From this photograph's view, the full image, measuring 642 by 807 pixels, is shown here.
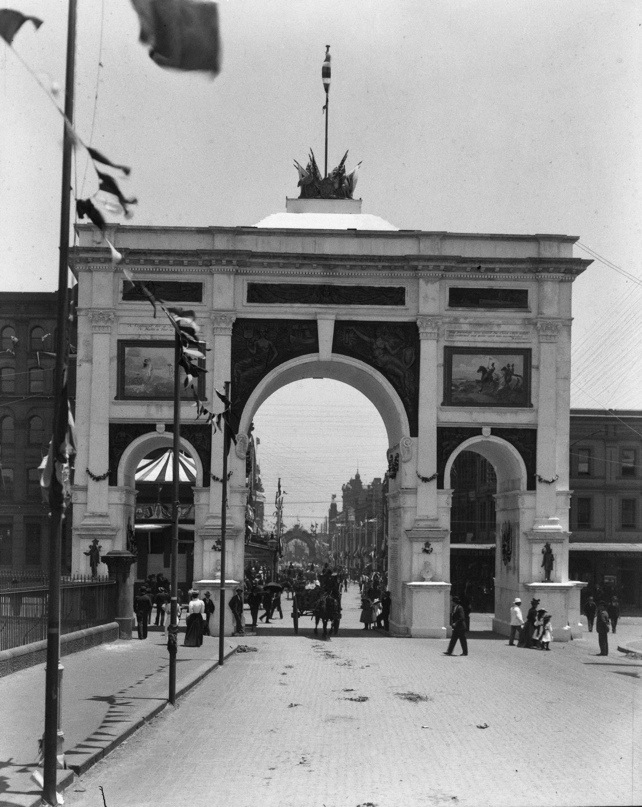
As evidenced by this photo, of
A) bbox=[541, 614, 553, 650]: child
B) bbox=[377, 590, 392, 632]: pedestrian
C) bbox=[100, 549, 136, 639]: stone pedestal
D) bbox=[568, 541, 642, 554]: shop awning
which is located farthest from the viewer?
bbox=[568, 541, 642, 554]: shop awning

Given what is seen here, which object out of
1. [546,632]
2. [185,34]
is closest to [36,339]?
[546,632]

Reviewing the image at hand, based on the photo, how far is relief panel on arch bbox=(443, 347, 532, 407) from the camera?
3875 centimetres

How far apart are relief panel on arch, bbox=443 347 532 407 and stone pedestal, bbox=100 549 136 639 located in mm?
12475

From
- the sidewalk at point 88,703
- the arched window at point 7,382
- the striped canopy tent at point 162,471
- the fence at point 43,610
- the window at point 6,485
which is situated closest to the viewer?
the sidewalk at point 88,703

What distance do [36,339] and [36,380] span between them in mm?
2457

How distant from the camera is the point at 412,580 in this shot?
3781 cm

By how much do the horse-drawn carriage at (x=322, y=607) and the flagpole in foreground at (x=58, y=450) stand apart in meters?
23.4

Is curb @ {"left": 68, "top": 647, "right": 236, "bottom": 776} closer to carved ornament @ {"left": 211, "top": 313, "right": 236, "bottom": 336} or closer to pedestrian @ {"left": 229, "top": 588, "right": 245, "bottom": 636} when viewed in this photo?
pedestrian @ {"left": 229, "top": 588, "right": 245, "bottom": 636}

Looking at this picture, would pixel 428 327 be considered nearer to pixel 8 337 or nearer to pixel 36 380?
pixel 36 380

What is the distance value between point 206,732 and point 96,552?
22.2m

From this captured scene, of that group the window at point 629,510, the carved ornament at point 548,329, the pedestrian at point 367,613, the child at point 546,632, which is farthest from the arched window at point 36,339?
the child at point 546,632

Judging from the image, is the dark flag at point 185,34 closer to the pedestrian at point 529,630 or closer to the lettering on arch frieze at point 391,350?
the pedestrian at point 529,630

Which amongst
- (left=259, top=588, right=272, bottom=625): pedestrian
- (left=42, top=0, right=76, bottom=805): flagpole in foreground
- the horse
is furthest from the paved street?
(left=259, top=588, right=272, bottom=625): pedestrian

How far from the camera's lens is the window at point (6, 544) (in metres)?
66.2
